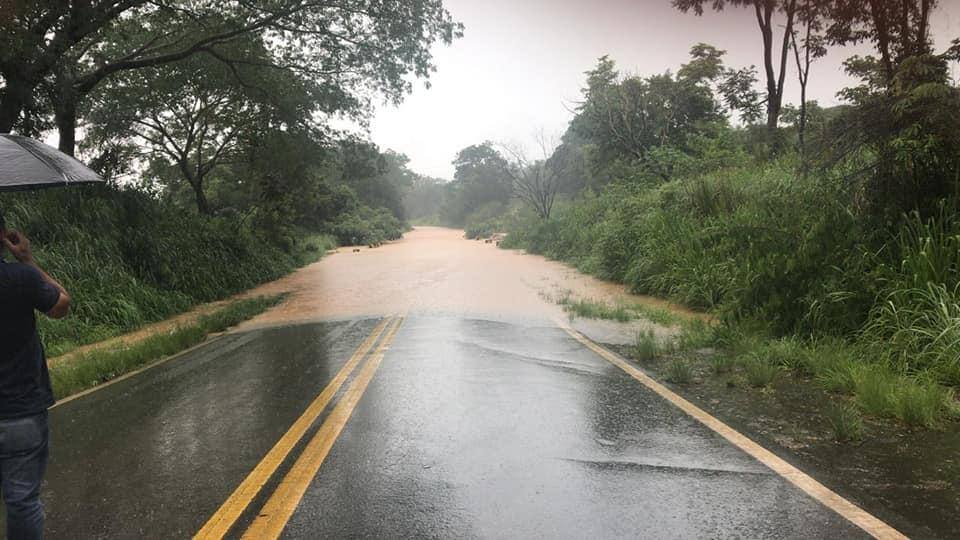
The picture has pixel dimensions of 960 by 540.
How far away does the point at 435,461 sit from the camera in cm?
440

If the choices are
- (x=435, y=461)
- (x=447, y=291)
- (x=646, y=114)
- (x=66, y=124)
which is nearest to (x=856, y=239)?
(x=435, y=461)

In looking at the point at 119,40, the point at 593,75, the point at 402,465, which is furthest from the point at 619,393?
the point at 593,75

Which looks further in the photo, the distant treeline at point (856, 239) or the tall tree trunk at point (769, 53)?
the tall tree trunk at point (769, 53)

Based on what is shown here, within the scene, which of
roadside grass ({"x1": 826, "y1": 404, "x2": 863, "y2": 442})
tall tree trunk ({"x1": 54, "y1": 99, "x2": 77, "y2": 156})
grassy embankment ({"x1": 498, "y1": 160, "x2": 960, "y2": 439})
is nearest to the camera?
roadside grass ({"x1": 826, "y1": 404, "x2": 863, "y2": 442})

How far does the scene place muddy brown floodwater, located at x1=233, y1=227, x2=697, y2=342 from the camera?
12664 millimetres

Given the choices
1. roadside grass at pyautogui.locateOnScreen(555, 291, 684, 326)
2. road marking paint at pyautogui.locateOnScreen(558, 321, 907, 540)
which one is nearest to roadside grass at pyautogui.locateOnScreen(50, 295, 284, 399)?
road marking paint at pyautogui.locateOnScreen(558, 321, 907, 540)

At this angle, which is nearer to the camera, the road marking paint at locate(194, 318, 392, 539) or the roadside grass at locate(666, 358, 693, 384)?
the road marking paint at locate(194, 318, 392, 539)

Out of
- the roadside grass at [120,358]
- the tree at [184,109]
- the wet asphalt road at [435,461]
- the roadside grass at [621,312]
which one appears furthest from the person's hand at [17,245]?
the tree at [184,109]

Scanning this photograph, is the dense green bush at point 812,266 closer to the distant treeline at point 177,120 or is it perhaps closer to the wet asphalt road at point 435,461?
the wet asphalt road at point 435,461

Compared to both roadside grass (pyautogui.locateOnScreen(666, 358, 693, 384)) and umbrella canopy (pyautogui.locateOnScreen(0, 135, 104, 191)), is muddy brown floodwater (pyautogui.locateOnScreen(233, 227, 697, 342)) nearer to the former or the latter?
roadside grass (pyautogui.locateOnScreen(666, 358, 693, 384))

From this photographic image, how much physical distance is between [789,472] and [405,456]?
8.23 ft

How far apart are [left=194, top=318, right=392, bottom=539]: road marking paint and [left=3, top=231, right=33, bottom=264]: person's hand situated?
1628 mm

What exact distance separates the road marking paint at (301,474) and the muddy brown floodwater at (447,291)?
4.61m

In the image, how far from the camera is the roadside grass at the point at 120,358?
24.7ft
